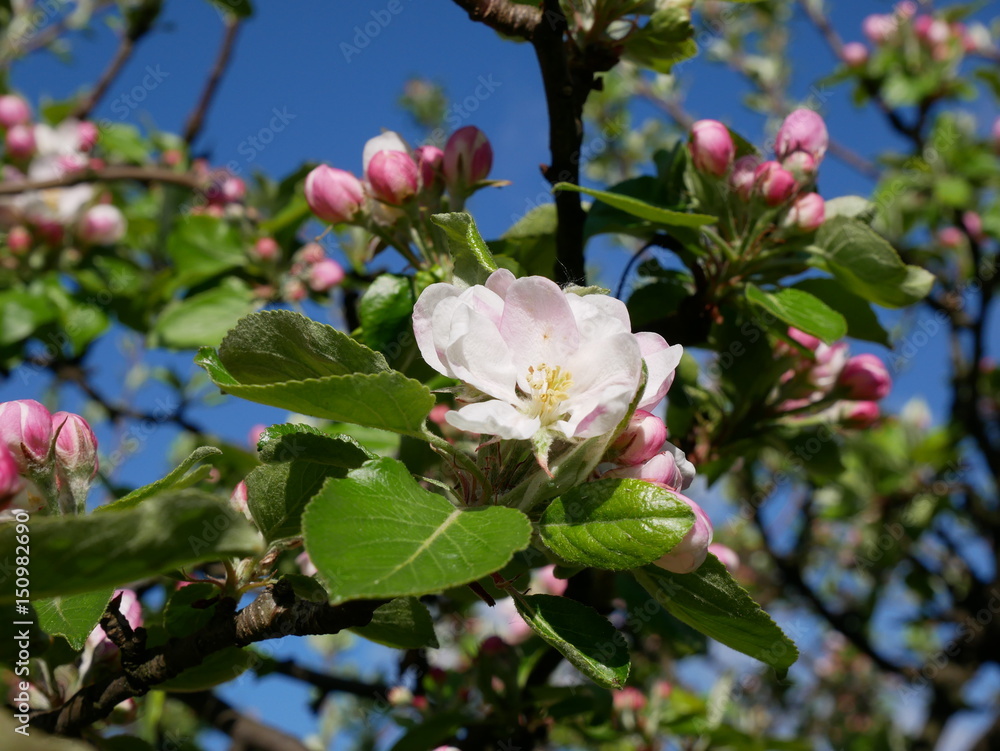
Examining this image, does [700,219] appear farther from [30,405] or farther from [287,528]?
[30,405]

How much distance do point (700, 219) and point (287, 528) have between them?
683 millimetres

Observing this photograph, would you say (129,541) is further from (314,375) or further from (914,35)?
(914,35)

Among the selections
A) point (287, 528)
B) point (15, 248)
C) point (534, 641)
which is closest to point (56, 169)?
point (15, 248)

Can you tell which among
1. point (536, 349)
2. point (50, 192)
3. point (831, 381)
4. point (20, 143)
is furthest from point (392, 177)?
point (20, 143)

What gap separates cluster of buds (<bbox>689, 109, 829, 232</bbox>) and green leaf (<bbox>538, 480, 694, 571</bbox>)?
77cm

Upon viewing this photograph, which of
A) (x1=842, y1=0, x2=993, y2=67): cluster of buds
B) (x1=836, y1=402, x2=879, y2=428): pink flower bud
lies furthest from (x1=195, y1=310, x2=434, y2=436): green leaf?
(x1=842, y1=0, x2=993, y2=67): cluster of buds

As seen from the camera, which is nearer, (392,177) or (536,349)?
(536,349)

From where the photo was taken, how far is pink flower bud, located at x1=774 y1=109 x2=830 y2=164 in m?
1.39

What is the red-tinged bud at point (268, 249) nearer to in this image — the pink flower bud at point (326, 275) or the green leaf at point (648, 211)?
the pink flower bud at point (326, 275)

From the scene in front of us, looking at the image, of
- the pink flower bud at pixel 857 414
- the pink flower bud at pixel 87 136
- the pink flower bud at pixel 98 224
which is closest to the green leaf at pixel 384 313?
the pink flower bud at pixel 857 414

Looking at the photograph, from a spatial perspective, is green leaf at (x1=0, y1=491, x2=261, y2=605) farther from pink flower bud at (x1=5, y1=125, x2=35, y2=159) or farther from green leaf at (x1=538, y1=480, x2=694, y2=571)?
pink flower bud at (x1=5, y1=125, x2=35, y2=159)

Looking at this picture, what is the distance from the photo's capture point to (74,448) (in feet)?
3.00

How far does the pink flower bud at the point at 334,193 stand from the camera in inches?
49.9

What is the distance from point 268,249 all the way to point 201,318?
295mm
